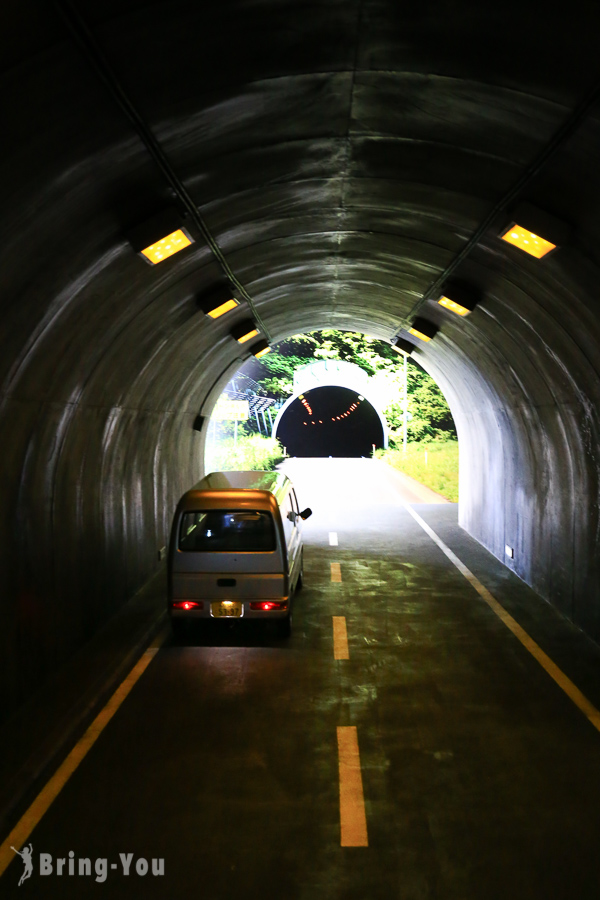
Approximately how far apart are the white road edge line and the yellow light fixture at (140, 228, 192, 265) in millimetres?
6070

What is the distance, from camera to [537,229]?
732 cm

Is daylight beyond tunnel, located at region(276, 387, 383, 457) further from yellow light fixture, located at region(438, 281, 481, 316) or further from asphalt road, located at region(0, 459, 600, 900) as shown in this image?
asphalt road, located at region(0, 459, 600, 900)

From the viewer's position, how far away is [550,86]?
5156 millimetres

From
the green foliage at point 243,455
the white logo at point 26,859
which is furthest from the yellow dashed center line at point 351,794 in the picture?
the green foliage at point 243,455

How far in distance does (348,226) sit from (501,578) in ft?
24.8

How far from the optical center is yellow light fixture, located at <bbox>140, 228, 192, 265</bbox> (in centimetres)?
768

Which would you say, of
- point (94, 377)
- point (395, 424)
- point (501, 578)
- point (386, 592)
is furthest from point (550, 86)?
point (395, 424)

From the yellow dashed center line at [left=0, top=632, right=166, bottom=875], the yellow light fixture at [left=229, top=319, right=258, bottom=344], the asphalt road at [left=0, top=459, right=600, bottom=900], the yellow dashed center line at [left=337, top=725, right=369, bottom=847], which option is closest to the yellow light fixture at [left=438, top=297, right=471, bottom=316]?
the asphalt road at [left=0, top=459, right=600, bottom=900]

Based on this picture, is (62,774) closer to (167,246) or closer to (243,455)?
(167,246)

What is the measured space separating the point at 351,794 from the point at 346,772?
1.40 ft

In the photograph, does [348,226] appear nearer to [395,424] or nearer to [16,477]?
[16,477]

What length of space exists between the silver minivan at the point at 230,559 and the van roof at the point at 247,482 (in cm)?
19

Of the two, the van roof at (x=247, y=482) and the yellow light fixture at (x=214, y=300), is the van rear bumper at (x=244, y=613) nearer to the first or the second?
the van roof at (x=247, y=482)

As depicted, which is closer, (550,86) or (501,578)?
(550,86)
